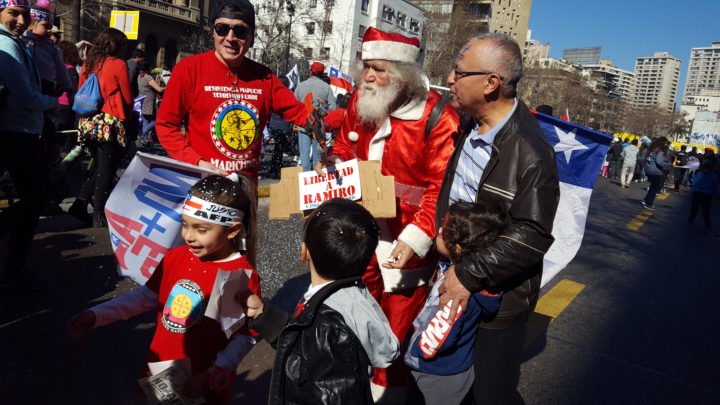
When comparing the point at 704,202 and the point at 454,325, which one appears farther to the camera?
the point at 704,202

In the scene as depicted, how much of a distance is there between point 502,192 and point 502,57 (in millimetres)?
583

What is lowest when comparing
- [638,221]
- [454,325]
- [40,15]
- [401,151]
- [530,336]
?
[530,336]

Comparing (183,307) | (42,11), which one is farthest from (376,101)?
(42,11)

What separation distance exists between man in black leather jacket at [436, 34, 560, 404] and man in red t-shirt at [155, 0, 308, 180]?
4.11 ft

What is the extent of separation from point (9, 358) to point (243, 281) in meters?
1.98

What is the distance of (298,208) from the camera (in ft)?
9.25

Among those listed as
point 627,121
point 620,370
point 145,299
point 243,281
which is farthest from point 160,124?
point 627,121

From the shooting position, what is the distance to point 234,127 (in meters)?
3.05

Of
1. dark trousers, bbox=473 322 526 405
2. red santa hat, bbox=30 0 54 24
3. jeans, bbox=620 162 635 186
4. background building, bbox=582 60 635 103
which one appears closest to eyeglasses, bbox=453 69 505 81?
dark trousers, bbox=473 322 526 405

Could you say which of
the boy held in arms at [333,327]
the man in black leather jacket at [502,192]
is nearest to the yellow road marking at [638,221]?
the man in black leather jacket at [502,192]

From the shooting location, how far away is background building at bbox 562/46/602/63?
18575 cm

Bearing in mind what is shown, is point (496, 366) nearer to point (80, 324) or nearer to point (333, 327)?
point (333, 327)

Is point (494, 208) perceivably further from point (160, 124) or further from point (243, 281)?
point (160, 124)

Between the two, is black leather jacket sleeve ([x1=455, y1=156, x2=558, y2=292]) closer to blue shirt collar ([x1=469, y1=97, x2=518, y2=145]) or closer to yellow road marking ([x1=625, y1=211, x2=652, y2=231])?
blue shirt collar ([x1=469, y1=97, x2=518, y2=145])
